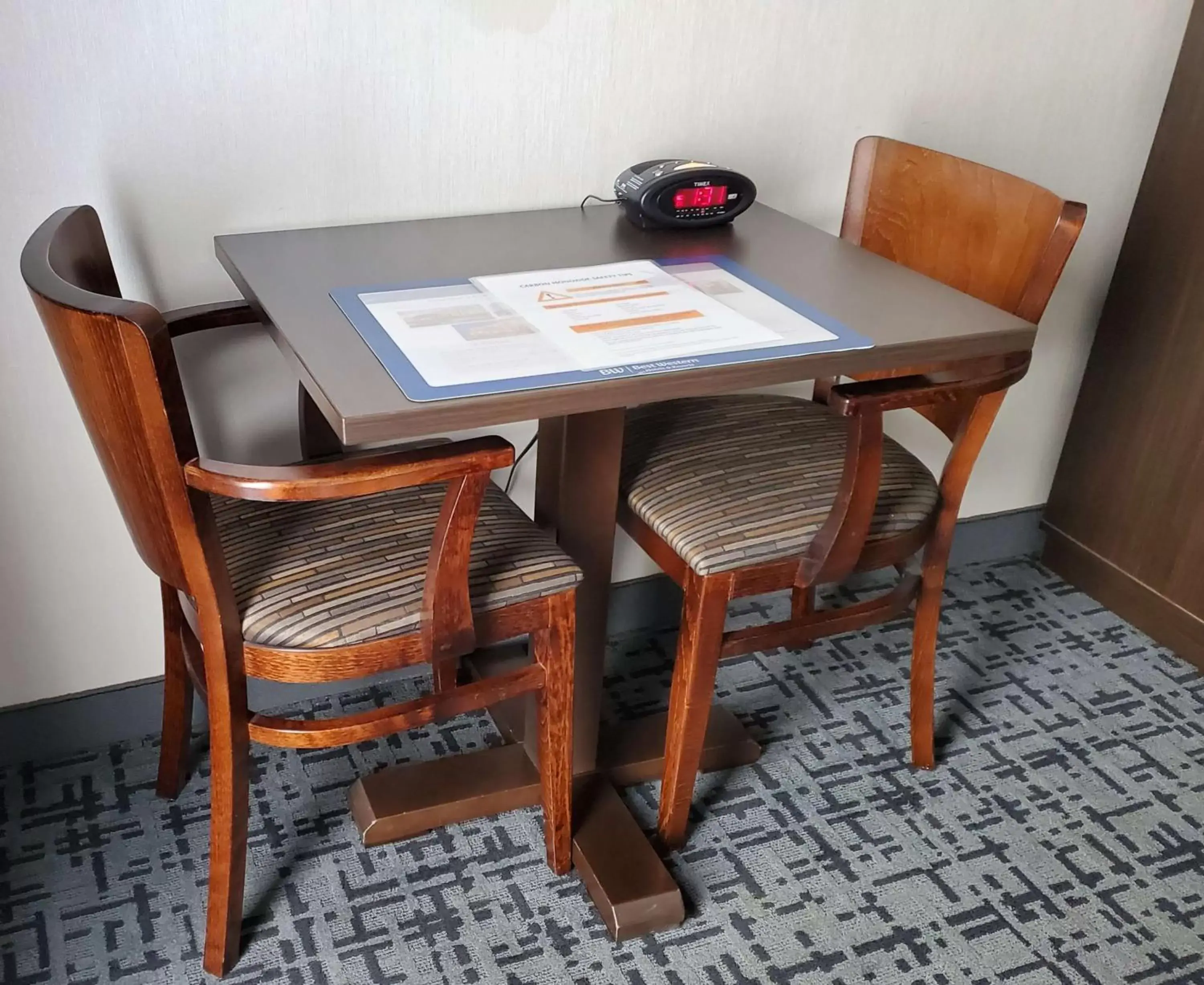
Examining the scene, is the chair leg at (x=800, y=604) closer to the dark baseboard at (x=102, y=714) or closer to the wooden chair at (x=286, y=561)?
the wooden chair at (x=286, y=561)

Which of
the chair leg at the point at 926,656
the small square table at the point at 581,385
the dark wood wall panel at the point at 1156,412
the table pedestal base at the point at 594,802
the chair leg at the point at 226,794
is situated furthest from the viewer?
the dark wood wall panel at the point at 1156,412

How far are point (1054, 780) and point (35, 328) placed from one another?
5.47ft

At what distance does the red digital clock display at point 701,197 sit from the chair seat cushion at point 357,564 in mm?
494

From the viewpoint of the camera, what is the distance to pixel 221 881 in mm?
1379

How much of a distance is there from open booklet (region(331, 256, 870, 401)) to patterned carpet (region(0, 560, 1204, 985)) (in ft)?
2.60

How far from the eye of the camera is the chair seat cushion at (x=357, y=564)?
1250 mm

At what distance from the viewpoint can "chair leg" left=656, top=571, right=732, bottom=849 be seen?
148 cm

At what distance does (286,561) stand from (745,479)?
0.62m

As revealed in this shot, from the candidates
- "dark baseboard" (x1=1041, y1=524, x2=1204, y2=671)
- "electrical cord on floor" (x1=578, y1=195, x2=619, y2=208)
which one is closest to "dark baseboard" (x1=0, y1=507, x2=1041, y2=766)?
"electrical cord on floor" (x1=578, y1=195, x2=619, y2=208)

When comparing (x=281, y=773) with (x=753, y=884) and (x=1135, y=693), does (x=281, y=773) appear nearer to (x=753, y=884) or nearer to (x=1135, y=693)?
(x=753, y=884)

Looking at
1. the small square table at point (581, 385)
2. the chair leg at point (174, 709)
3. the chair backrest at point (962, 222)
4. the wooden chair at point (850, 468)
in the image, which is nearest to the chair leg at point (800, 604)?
→ the wooden chair at point (850, 468)

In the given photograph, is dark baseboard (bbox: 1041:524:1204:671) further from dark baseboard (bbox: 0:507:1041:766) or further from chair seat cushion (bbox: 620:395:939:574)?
dark baseboard (bbox: 0:507:1041:766)

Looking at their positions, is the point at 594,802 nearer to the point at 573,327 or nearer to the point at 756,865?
the point at 756,865

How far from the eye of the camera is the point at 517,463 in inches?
74.3
